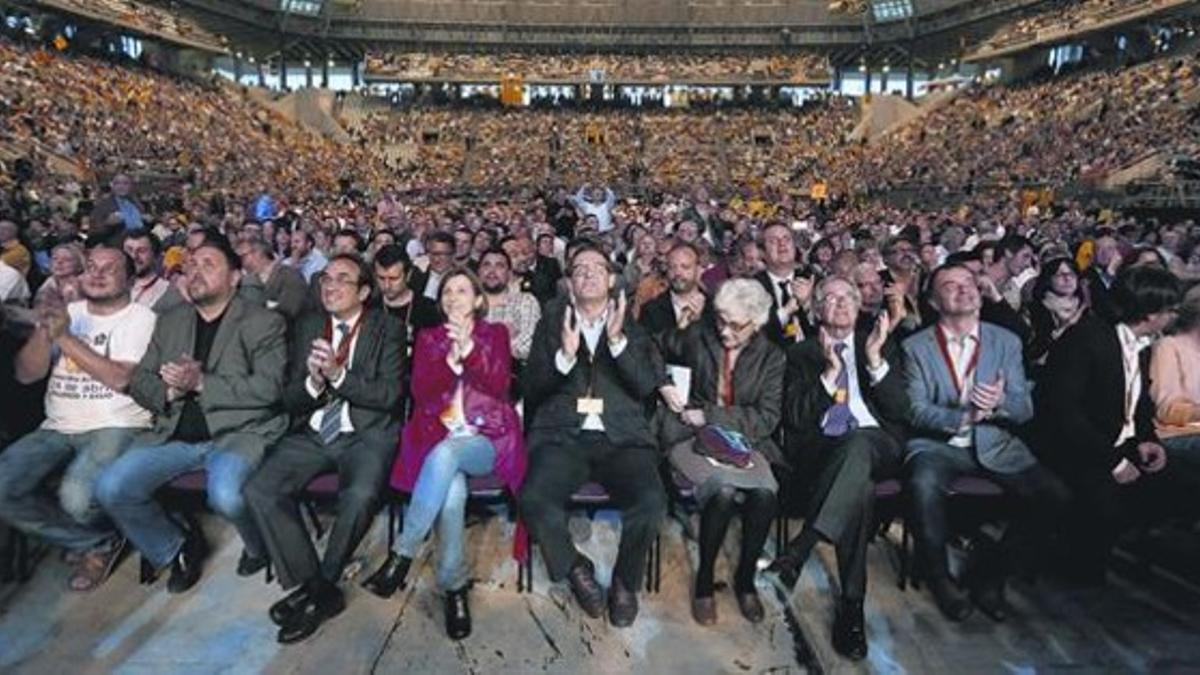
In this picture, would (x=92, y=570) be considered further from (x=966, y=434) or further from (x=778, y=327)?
(x=966, y=434)

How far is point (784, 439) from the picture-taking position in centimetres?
479

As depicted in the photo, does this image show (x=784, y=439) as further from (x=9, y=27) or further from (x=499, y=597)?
(x=9, y=27)

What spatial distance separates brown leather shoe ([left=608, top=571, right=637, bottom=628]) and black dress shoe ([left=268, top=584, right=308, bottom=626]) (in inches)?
53.9

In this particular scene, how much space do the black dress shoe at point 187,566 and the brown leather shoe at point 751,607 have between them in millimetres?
2656

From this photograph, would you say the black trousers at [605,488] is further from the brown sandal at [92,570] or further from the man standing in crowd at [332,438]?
the brown sandal at [92,570]

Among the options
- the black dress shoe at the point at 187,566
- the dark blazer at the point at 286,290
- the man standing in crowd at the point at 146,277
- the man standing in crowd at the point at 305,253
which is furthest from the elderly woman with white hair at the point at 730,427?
the man standing in crowd at the point at 305,253

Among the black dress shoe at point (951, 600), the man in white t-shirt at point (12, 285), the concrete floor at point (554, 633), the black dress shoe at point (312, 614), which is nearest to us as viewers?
the concrete floor at point (554, 633)

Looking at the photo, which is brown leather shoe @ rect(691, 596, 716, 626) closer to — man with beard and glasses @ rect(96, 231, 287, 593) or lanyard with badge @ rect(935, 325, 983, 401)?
lanyard with badge @ rect(935, 325, 983, 401)

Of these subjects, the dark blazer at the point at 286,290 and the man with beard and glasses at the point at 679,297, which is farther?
the dark blazer at the point at 286,290

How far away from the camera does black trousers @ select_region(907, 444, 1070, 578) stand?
4.39m

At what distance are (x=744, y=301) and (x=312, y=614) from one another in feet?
8.00

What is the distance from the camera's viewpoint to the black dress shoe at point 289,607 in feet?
13.8

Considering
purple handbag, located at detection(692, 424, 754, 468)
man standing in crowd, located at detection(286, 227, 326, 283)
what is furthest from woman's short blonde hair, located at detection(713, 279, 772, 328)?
man standing in crowd, located at detection(286, 227, 326, 283)

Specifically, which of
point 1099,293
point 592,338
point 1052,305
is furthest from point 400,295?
point 1099,293
